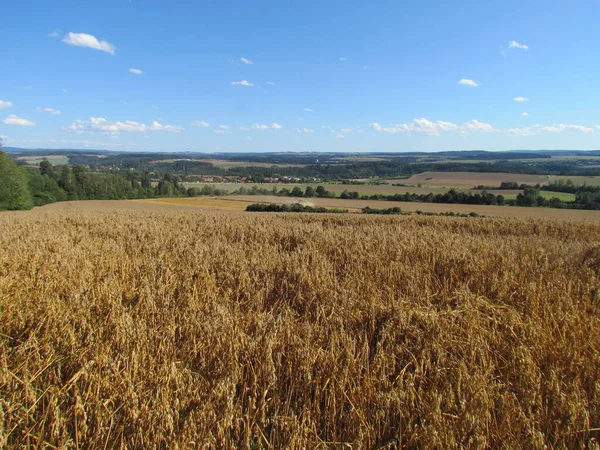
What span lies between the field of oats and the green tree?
59030 mm

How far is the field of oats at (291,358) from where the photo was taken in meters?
1.80

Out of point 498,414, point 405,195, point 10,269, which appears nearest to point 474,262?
point 498,414

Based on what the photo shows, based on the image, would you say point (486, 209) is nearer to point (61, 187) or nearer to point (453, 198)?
point (453, 198)

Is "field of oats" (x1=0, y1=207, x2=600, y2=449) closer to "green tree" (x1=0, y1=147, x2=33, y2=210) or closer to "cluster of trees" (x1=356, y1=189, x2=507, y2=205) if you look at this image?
"green tree" (x1=0, y1=147, x2=33, y2=210)

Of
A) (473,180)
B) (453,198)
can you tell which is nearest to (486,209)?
(453,198)

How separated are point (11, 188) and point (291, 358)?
6385 cm

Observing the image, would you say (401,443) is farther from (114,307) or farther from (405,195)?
(405,195)

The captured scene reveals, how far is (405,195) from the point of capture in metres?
64.2

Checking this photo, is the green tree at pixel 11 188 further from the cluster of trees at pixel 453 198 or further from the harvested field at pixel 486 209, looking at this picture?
the cluster of trees at pixel 453 198

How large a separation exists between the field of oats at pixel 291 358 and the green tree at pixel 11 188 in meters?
59.0

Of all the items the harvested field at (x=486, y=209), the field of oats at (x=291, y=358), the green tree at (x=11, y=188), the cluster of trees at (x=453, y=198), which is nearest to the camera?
the field of oats at (x=291, y=358)

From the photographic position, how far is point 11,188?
50.3m

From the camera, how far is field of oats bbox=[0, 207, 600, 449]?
1.80 metres

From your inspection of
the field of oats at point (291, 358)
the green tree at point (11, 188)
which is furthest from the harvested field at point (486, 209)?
the green tree at point (11, 188)
